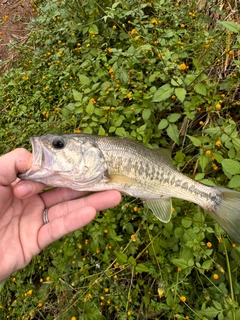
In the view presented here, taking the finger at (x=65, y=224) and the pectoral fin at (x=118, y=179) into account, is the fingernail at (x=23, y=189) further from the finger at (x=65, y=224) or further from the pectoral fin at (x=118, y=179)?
the pectoral fin at (x=118, y=179)

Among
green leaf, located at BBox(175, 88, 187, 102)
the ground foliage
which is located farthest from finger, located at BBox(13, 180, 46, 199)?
green leaf, located at BBox(175, 88, 187, 102)

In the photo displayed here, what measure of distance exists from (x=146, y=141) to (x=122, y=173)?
0.57m

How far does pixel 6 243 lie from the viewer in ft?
6.95

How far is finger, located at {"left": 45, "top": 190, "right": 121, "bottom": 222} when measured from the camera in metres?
2.06

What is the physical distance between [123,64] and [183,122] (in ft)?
2.44

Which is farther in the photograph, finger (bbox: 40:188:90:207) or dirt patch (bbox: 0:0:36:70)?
dirt patch (bbox: 0:0:36:70)

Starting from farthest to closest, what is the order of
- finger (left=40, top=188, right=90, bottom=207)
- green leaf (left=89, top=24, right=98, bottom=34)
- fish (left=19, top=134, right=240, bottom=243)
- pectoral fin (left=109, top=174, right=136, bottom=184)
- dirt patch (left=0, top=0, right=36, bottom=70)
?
dirt patch (left=0, top=0, right=36, bottom=70) < green leaf (left=89, top=24, right=98, bottom=34) < finger (left=40, top=188, right=90, bottom=207) < pectoral fin (left=109, top=174, right=136, bottom=184) < fish (left=19, top=134, right=240, bottom=243)

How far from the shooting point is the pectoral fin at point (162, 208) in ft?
7.38

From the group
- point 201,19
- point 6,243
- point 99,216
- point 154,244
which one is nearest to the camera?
point 6,243

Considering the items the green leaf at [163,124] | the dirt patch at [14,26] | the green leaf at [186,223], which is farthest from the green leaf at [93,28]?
the dirt patch at [14,26]

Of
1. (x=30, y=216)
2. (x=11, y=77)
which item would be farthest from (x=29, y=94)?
(x=30, y=216)

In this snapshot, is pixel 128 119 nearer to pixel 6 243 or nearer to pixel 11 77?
pixel 6 243

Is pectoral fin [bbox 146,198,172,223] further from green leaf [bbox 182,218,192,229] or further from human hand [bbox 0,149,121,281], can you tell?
human hand [bbox 0,149,121,281]

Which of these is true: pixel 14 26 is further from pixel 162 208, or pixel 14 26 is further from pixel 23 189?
pixel 162 208
